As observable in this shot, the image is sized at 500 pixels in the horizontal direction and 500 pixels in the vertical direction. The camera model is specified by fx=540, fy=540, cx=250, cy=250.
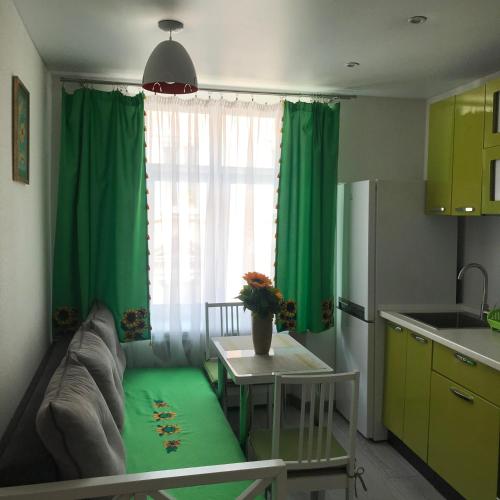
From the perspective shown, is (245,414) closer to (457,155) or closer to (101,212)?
(101,212)

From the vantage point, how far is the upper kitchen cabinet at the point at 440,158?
11.7 ft

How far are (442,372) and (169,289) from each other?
1.96m

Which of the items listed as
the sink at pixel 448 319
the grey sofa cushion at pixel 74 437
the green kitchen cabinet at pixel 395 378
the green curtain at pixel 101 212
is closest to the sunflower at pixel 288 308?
the green kitchen cabinet at pixel 395 378

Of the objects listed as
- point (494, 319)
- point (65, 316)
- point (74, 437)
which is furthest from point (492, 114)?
point (65, 316)

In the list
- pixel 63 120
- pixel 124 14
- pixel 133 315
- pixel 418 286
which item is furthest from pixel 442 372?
pixel 63 120

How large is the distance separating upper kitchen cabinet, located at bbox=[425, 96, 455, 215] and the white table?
1358mm

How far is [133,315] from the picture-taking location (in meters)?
3.83

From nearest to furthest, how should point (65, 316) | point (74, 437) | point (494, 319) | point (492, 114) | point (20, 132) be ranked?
point (74, 437) < point (20, 132) < point (492, 114) < point (494, 319) < point (65, 316)

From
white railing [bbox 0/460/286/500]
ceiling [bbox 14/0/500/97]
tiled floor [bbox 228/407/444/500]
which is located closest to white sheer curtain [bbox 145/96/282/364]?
ceiling [bbox 14/0/500/97]

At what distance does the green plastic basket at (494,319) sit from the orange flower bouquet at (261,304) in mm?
1260

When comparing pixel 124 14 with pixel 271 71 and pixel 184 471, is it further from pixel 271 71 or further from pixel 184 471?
pixel 184 471

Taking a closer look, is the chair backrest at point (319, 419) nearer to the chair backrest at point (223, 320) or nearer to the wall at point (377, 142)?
the chair backrest at point (223, 320)

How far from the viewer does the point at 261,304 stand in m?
3.11

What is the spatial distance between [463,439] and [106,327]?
2063mm
